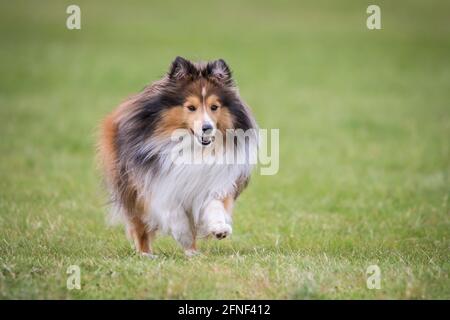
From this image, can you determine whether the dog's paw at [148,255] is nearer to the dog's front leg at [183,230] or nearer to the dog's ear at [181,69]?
the dog's front leg at [183,230]

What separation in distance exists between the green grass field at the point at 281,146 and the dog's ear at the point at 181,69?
163 centimetres

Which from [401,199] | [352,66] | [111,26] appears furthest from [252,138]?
[111,26]

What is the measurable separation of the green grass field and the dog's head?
1181 millimetres

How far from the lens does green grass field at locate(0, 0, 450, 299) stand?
6523mm

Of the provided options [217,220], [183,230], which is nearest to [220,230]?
[217,220]

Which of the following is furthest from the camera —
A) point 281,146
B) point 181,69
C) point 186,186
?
point 281,146

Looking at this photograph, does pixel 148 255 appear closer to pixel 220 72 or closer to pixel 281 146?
pixel 220 72

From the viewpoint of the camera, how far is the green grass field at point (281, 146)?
257 inches

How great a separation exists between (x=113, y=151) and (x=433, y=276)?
3350 millimetres

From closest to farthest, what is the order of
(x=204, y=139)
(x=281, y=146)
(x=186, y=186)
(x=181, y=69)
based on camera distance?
(x=204, y=139) < (x=181, y=69) < (x=186, y=186) < (x=281, y=146)

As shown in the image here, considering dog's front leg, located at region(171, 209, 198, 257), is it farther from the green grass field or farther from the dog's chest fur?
the green grass field

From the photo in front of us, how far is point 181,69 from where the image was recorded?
297 inches

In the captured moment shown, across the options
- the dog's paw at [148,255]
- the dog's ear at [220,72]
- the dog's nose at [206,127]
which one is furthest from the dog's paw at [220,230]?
the dog's ear at [220,72]

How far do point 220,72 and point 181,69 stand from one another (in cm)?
36
